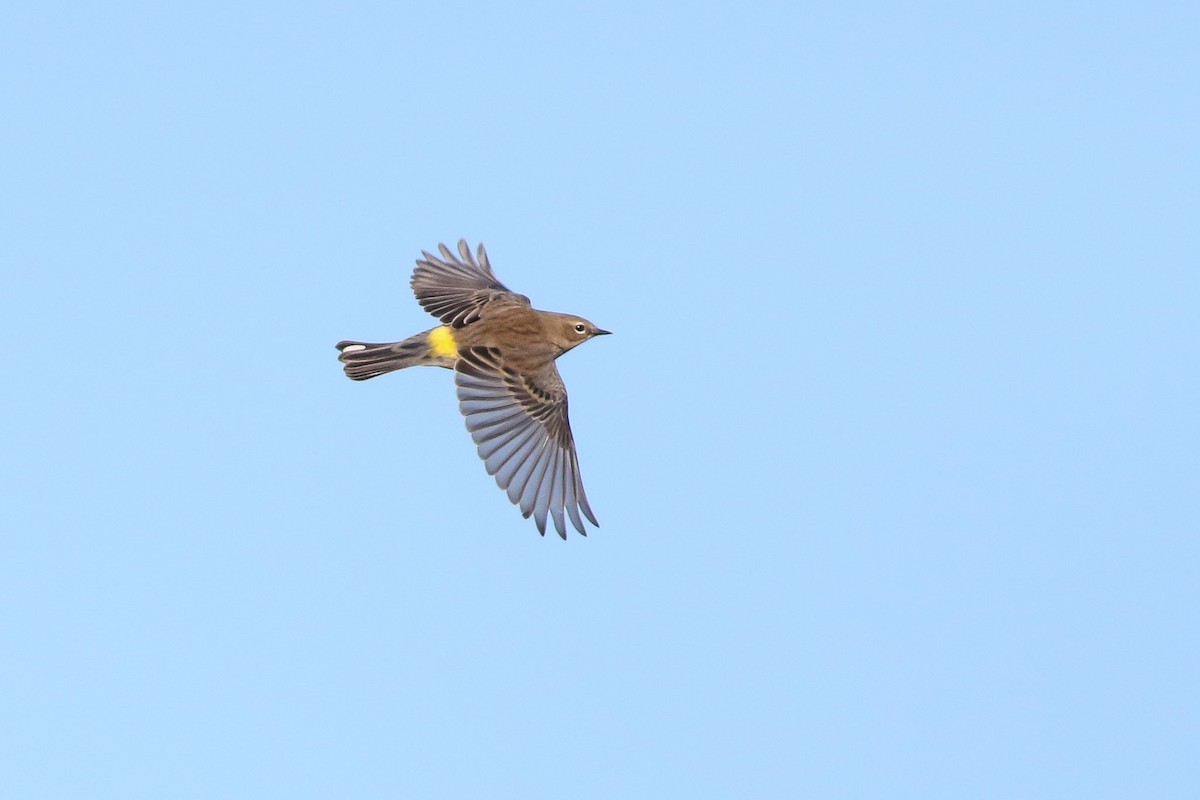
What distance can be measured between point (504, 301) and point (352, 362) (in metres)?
1.87

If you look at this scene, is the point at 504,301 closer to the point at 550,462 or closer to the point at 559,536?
the point at 550,462

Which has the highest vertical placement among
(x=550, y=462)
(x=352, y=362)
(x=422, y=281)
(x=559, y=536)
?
(x=422, y=281)

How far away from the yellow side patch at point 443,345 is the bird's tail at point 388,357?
0.14 feet

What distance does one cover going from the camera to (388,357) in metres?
15.0

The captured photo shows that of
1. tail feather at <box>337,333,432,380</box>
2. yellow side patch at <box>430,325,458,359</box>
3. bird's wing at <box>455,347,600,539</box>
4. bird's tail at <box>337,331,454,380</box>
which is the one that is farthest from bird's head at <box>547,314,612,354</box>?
tail feather at <box>337,333,432,380</box>

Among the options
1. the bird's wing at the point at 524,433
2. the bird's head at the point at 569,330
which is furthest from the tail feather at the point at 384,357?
the bird's head at the point at 569,330

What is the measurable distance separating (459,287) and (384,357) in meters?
2.08

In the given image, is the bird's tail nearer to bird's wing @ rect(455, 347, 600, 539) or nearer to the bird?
the bird

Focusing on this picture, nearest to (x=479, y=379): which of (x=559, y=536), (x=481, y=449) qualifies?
(x=481, y=449)

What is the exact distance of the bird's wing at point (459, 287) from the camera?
51.2 ft

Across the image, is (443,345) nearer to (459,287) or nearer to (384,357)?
(384,357)

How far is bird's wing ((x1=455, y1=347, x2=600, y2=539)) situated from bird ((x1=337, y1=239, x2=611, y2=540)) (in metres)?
0.01

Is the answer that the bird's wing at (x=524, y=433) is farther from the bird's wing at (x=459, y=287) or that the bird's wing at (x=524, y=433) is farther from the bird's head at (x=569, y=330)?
the bird's wing at (x=459, y=287)

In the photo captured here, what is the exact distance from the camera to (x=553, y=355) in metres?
15.1
